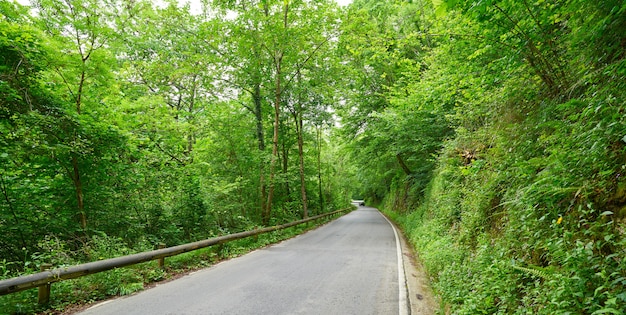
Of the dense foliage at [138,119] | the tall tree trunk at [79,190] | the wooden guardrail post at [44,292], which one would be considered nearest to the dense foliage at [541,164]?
the wooden guardrail post at [44,292]

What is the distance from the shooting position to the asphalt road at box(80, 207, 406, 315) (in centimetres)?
422

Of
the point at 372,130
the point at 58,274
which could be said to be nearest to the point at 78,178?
the point at 58,274

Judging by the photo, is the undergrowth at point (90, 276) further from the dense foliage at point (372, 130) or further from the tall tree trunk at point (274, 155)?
the tall tree trunk at point (274, 155)

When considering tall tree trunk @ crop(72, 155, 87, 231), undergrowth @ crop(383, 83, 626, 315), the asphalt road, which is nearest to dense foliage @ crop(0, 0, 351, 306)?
tall tree trunk @ crop(72, 155, 87, 231)

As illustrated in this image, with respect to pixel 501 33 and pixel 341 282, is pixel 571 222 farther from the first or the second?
pixel 341 282

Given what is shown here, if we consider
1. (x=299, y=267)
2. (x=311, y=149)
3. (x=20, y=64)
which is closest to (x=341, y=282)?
(x=299, y=267)

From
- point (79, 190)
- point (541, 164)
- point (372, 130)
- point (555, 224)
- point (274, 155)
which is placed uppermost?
point (372, 130)

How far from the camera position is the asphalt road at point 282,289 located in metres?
4.22

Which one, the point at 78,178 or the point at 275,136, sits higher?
the point at 275,136

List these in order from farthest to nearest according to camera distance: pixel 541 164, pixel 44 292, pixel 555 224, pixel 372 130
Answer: pixel 372 130
pixel 44 292
pixel 541 164
pixel 555 224

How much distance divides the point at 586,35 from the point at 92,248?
8.95m

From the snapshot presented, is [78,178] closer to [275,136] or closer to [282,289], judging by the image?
[282,289]

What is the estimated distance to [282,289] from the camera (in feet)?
16.6

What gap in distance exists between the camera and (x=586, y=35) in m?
3.20
